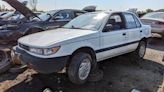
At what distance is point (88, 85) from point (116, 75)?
3.46 ft

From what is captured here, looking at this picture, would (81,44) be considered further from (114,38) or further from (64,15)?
(64,15)

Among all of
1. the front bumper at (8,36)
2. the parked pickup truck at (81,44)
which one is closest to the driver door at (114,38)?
the parked pickup truck at (81,44)

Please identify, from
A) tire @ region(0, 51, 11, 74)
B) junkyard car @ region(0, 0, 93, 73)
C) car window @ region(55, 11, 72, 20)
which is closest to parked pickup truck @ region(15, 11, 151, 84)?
tire @ region(0, 51, 11, 74)

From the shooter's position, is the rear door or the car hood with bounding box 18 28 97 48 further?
the rear door

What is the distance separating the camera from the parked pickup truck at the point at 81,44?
4621 millimetres

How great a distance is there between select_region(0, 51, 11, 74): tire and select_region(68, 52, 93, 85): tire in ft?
7.05

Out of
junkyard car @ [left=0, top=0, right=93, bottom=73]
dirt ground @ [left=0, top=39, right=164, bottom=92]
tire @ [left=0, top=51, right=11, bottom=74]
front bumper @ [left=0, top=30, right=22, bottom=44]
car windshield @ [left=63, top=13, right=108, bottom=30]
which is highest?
car windshield @ [left=63, top=13, right=108, bottom=30]

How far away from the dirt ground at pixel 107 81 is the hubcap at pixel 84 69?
0.24 m

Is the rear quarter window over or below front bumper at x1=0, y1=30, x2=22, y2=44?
over

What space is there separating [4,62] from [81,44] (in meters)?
2.54

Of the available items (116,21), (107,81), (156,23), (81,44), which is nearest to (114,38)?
(116,21)

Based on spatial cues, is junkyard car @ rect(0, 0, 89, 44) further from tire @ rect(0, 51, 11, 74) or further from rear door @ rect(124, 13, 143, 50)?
rear door @ rect(124, 13, 143, 50)

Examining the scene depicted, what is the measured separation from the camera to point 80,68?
5.07 m

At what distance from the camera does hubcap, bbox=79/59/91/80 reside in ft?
16.8
